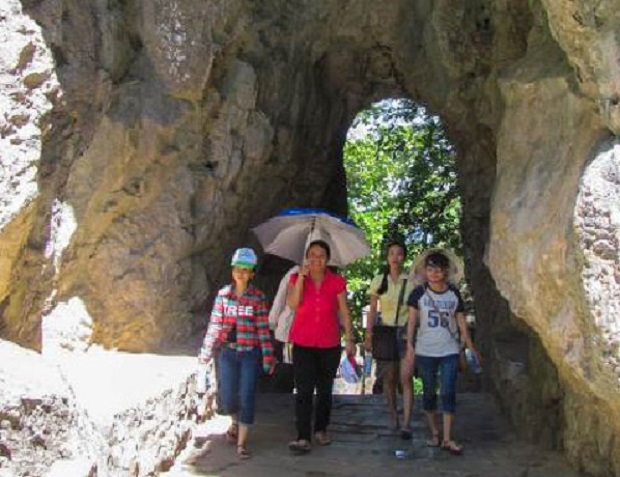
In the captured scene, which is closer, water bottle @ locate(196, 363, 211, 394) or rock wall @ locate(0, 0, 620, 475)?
rock wall @ locate(0, 0, 620, 475)

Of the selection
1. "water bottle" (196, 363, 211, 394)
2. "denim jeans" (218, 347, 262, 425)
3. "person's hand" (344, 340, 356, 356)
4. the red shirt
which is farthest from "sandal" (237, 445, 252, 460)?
"person's hand" (344, 340, 356, 356)

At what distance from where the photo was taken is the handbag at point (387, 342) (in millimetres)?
6387

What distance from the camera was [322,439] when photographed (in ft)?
20.1

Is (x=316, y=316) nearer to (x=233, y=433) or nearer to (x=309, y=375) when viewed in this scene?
(x=309, y=375)

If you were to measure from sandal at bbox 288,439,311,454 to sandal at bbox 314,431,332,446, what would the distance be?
10.9 inches

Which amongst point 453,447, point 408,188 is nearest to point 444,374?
point 453,447

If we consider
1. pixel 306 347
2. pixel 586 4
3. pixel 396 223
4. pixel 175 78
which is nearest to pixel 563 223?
pixel 586 4

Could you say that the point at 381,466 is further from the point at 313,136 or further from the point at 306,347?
the point at 313,136

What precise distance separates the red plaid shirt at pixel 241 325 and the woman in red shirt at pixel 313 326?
0.31 metres

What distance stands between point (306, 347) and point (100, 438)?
6.63ft

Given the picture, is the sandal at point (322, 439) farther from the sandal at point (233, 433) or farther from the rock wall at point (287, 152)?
the rock wall at point (287, 152)

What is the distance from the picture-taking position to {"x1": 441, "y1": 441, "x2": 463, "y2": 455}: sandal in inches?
232

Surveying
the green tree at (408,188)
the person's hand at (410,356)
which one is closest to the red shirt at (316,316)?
the person's hand at (410,356)

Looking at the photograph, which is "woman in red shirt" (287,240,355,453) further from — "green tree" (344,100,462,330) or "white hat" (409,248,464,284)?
"green tree" (344,100,462,330)
